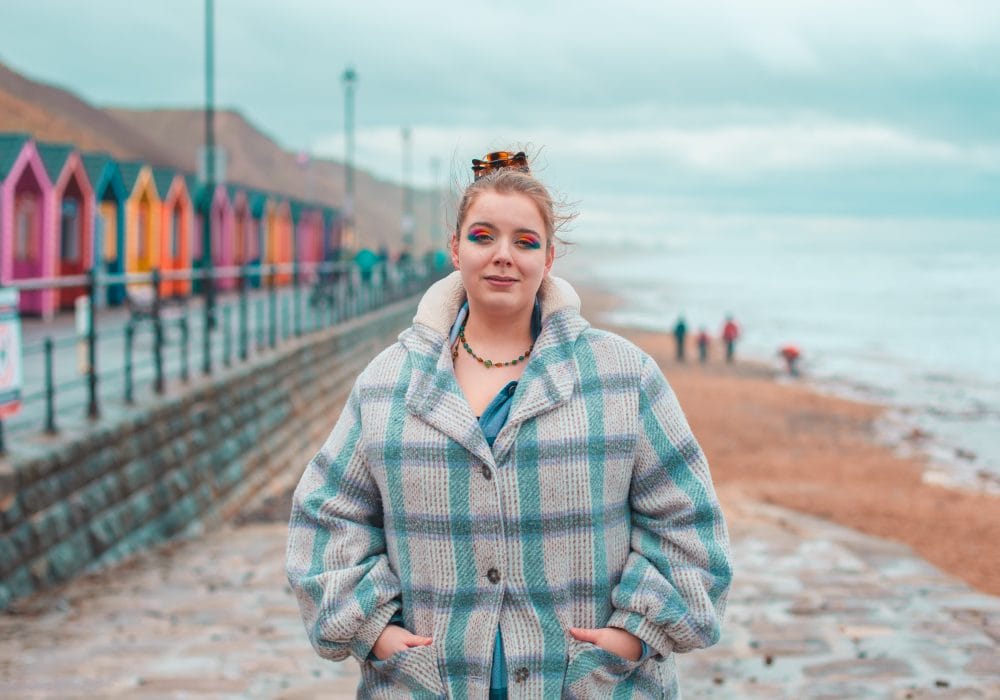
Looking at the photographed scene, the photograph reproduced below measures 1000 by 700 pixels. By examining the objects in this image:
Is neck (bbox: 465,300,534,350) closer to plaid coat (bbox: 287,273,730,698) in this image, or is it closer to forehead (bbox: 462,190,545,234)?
plaid coat (bbox: 287,273,730,698)

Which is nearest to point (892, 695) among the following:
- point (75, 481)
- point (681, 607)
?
point (681, 607)

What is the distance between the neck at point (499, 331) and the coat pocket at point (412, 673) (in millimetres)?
607

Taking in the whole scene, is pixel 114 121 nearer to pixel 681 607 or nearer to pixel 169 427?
pixel 169 427

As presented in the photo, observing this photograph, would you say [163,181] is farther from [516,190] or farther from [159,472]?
[516,190]

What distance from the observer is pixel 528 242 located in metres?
2.24

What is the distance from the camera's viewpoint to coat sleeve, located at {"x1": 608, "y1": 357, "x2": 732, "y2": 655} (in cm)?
217

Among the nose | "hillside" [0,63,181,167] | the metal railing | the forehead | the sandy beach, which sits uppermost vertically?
"hillside" [0,63,181,167]

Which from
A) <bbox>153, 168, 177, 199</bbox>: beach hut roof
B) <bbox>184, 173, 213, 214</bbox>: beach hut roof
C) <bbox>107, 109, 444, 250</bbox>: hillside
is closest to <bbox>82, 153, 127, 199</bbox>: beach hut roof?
<bbox>153, 168, 177, 199</bbox>: beach hut roof

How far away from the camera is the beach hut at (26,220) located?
17.8m

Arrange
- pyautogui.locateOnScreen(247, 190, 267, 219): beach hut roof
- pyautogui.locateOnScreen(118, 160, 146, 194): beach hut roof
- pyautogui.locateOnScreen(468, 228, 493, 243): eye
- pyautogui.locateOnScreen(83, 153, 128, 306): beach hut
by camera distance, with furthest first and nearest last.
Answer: pyautogui.locateOnScreen(247, 190, 267, 219): beach hut roof → pyautogui.locateOnScreen(118, 160, 146, 194): beach hut roof → pyautogui.locateOnScreen(83, 153, 128, 306): beach hut → pyautogui.locateOnScreen(468, 228, 493, 243): eye

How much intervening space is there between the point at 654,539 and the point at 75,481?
216 inches

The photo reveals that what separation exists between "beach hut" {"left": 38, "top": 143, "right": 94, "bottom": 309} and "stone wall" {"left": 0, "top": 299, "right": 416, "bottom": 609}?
6830mm

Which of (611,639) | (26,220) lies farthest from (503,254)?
(26,220)

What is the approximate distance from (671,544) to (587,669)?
0.95ft
